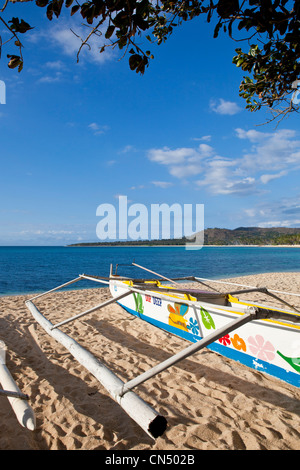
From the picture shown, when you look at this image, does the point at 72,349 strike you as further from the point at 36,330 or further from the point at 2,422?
the point at 36,330

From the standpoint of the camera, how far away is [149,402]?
293 cm

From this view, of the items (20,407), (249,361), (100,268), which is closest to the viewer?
(20,407)

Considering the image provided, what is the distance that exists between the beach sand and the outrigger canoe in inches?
9.9

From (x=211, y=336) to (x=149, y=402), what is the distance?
1452 mm

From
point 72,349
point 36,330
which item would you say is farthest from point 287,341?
point 36,330

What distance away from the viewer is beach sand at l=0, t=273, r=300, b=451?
2.33 meters

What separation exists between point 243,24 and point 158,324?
488 centimetres

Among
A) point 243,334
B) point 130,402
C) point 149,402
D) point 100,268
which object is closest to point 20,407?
point 130,402

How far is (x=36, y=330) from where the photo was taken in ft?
17.4

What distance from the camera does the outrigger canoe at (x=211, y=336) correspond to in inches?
82.1

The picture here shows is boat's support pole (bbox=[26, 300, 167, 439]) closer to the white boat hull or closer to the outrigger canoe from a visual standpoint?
the outrigger canoe

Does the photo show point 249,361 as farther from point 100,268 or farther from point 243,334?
point 100,268

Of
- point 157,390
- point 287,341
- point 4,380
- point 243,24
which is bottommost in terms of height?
point 157,390

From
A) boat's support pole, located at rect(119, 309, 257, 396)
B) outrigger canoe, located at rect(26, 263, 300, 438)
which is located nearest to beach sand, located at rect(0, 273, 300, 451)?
outrigger canoe, located at rect(26, 263, 300, 438)
